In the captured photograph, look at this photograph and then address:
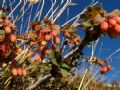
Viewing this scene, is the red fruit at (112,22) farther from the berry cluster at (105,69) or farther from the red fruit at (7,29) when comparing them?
the berry cluster at (105,69)

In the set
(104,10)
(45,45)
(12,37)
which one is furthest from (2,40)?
(104,10)

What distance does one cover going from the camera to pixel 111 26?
1665 millimetres

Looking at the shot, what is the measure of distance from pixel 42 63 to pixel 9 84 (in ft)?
0.97

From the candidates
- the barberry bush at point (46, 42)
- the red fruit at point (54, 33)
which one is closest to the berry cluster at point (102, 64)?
the barberry bush at point (46, 42)

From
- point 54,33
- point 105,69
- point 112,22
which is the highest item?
point 112,22

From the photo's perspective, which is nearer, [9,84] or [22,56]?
[22,56]

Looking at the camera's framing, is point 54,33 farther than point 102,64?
→ No

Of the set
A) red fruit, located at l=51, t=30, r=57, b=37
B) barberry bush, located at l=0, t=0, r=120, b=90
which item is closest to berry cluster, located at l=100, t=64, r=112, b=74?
barberry bush, located at l=0, t=0, r=120, b=90

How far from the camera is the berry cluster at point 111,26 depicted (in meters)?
1.63

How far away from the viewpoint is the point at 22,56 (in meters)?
2.59

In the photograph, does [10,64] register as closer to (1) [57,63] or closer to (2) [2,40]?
(2) [2,40]

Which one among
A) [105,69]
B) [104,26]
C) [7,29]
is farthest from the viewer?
[105,69]

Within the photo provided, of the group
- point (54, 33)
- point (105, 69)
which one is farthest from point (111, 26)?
point (105, 69)

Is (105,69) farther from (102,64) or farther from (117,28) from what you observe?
(117,28)
